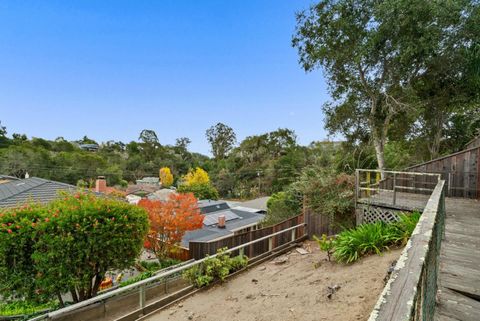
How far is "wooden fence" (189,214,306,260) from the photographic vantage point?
297 inches

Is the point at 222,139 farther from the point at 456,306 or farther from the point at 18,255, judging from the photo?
the point at 456,306

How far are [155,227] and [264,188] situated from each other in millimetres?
27650

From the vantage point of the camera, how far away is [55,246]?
15.7 feet

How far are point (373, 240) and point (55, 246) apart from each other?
6.39m

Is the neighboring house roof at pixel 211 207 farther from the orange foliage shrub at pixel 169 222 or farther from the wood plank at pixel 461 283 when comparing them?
the wood plank at pixel 461 283

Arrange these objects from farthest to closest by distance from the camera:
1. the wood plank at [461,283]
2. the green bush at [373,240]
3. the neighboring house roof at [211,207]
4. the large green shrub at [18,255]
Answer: the neighboring house roof at [211,207]
the green bush at [373,240]
the large green shrub at [18,255]
the wood plank at [461,283]

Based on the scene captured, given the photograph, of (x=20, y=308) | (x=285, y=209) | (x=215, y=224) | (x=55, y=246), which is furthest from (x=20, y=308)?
(x=215, y=224)

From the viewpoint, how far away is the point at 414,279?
1.00 meters

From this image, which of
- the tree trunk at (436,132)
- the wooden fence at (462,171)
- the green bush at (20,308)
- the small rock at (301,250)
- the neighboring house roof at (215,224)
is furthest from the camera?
the neighboring house roof at (215,224)

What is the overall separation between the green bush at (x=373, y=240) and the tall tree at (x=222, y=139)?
47.9 metres

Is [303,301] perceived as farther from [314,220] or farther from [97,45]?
[97,45]

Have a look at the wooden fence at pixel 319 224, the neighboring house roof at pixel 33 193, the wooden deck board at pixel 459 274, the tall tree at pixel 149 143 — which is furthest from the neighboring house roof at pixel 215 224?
the tall tree at pixel 149 143

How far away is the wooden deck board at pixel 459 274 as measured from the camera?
196 cm

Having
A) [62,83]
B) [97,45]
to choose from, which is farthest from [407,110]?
[62,83]
